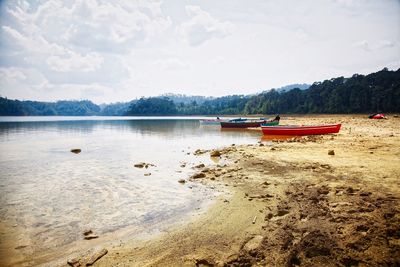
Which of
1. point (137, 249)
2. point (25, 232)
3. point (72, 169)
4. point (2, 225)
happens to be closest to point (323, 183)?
point (137, 249)

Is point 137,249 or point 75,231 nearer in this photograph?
point 137,249

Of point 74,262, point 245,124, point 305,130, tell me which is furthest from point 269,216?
point 245,124

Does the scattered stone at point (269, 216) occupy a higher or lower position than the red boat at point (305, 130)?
lower

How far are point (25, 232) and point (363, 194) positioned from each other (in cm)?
994

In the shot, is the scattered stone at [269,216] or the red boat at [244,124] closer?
the scattered stone at [269,216]

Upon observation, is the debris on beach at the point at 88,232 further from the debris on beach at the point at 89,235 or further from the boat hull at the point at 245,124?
the boat hull at the point at 245,124

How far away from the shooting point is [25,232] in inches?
292

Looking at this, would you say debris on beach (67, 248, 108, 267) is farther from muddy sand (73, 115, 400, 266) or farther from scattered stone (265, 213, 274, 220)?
scattered stone (265, 213, 274, 220)

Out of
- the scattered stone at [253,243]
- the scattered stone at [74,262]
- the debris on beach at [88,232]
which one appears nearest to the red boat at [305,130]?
the scattered stone at [253,243]

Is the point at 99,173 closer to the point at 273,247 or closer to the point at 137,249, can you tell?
the point at 137,249

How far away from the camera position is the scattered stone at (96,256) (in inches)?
217

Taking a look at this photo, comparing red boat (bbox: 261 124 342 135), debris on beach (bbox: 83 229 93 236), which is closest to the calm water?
debris on beach (bbox: 83 229 93 236)

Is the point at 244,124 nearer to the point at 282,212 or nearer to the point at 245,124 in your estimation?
the point at 245,124

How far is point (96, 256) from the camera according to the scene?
576 cm
